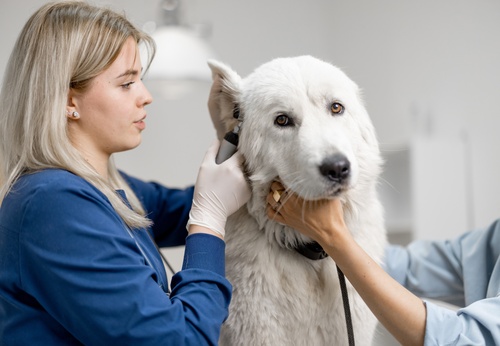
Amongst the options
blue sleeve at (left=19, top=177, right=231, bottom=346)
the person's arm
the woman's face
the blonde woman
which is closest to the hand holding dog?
the person's arm

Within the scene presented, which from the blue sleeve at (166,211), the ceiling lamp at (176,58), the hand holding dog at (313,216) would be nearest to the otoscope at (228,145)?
the hand holding dog at (313,216)

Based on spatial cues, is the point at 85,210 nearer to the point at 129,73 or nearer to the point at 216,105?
the point at 129,73

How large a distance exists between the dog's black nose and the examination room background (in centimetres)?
131

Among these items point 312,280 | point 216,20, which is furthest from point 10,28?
point 312,280

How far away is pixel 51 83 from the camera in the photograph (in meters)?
1.19

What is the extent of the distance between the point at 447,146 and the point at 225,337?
7.87 ft

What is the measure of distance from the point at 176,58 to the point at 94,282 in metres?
1.43

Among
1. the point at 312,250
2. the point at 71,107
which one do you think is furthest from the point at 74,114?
the point at 312,250

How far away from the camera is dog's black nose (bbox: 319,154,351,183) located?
3.84ft

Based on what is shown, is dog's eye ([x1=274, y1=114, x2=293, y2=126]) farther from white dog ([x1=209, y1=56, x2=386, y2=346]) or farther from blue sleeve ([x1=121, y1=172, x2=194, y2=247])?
blue sleeve ([x1=121, y1=172, x2=194, y2=247])

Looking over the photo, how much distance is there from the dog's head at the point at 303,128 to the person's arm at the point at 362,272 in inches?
1.9

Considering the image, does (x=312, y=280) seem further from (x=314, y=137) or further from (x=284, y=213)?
(x=314, y=137)

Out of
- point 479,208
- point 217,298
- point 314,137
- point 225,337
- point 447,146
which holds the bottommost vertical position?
point 479,208

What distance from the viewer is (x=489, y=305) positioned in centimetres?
130
